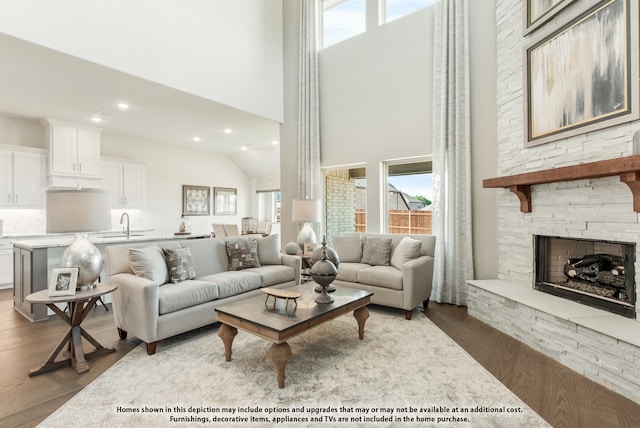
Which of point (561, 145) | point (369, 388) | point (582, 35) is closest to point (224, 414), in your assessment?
point (369, 388)

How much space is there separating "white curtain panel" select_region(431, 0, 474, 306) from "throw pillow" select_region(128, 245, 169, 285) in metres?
3.34

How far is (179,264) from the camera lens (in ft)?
10.5

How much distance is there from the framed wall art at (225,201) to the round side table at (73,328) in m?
6.31

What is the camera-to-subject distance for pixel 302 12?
19.1ft

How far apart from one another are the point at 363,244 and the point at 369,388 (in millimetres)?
2469

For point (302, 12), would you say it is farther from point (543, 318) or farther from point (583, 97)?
point (543, 318)

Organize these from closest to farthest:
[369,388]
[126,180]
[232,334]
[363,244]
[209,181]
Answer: [369,388] → [232,334] → [363,244] → [126,180] → [209,181]

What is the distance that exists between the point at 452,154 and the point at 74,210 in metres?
4.05

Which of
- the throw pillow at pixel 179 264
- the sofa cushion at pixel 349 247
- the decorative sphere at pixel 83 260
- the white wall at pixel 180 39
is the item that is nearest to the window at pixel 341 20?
the white wall at pixel 180 39

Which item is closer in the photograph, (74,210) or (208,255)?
(74,210)

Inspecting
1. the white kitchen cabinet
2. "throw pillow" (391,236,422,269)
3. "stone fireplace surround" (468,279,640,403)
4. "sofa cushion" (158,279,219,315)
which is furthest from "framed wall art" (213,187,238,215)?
"stone fireplace surround" (468,279,640,403)

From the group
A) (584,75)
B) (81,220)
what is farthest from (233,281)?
(584,75)

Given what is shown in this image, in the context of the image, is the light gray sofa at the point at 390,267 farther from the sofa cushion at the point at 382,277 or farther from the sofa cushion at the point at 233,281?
the sofa cushion at the point at 233,281

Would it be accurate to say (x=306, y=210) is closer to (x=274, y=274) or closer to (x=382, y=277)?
(x=274, y=274)
